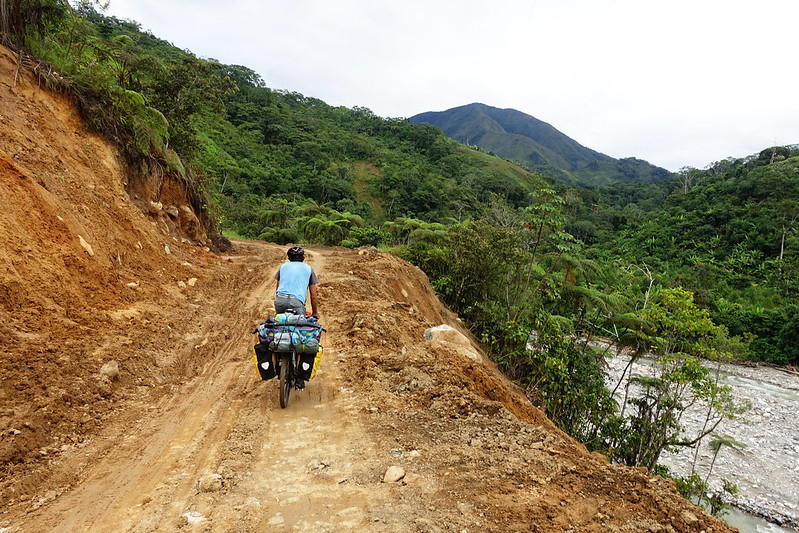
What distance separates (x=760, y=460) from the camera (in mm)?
16156

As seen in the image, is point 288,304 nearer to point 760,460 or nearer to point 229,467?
point 229,467

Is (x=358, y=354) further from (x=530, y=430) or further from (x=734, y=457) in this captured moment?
(x=734, y=457)

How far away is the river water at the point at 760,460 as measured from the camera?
12.9 metres

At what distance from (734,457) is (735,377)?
535 inches

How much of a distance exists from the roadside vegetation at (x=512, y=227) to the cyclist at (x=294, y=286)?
653 cm

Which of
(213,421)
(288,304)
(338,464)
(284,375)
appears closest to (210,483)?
(338,464)

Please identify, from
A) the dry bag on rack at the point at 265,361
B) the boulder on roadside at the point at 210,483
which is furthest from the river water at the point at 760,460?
the boulder on roadside at the point at 210,483

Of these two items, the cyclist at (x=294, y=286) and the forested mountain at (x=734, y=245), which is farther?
the forested mountain at (x=734, y=245)

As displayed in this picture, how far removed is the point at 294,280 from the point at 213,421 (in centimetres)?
174

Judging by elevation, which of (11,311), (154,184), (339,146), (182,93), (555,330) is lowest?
(555,330)

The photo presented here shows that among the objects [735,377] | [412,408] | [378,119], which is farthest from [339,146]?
[412,408]

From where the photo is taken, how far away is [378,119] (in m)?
91.7

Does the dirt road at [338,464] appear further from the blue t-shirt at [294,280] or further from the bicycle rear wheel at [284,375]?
the blue t-shirt at [294,280]

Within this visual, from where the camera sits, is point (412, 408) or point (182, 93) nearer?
point (412, 408)
